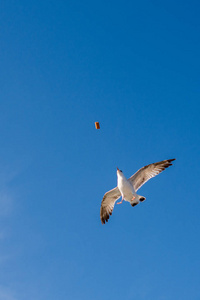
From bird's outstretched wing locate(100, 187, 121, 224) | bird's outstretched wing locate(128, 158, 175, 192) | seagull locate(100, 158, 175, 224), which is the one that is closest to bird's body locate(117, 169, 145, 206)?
seagull locate(100, 158, 175, 224)

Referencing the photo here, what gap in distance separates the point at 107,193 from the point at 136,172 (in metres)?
3.29

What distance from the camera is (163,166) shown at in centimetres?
2867

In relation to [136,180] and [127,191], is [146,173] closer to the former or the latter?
[136,180]

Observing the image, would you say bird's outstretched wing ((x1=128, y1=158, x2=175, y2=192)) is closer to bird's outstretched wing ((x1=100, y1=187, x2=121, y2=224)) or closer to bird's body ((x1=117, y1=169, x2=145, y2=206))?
bird's body ((x1=117, y1=169, x2=145, y2=206))

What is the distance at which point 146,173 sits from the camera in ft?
95.6

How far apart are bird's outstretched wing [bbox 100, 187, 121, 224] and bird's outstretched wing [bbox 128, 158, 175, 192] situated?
2.03 m

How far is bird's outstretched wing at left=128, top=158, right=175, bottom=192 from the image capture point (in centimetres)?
2867

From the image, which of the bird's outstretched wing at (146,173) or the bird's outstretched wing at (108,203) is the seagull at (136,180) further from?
the bird's outstretched wing at (108,203)

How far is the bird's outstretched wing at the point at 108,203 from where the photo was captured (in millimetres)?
30984

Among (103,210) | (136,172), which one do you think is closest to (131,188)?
(136,172)

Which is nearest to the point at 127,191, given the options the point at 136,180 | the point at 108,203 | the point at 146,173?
the point at 136,180

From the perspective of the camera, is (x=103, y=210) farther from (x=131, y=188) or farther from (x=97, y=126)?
(x=97, y=126)

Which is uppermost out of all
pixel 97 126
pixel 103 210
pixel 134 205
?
pixel 97 126

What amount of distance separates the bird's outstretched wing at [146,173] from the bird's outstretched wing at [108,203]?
6.65 ft
